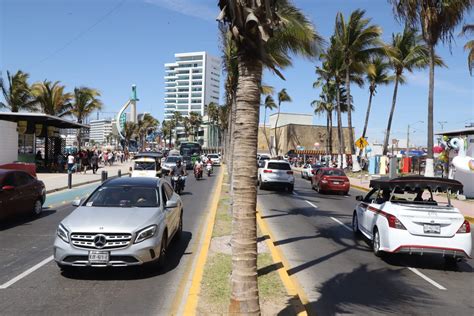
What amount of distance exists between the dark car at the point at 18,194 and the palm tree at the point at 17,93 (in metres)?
29.7

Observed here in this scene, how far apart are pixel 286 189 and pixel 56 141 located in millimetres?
26981

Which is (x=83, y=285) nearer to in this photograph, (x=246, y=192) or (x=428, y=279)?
(x=246, y=192)

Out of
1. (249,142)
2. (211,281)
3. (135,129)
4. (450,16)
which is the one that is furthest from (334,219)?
(135,129)

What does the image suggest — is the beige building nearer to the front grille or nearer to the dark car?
the dark car

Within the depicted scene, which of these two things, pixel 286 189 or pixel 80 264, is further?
pixel 286 189

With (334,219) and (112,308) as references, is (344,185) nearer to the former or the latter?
(334,219)

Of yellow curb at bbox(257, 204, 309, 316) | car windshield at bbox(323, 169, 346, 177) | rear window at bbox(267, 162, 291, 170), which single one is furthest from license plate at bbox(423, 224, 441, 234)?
rear window at bbox(267, 162, 291, 170)

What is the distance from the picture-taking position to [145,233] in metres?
6.94

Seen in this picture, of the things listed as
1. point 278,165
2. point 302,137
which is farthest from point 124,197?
point 302,137

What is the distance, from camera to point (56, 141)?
42500 millimetres

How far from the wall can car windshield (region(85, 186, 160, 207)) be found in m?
24.7

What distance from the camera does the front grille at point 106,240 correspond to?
21.8 feet

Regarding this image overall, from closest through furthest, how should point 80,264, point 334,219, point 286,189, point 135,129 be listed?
point 80,264 < point 334,219 < point 286,189 < point 135,129

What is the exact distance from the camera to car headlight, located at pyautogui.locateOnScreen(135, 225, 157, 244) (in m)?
6.85
